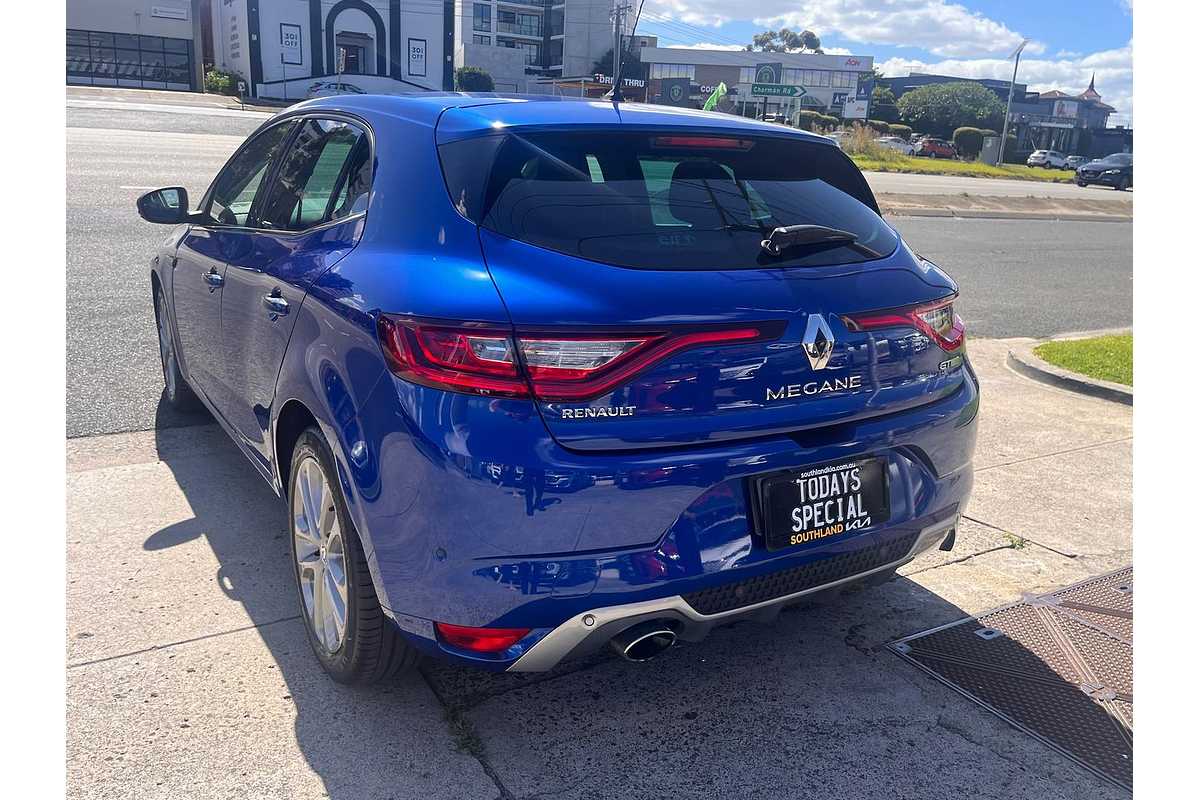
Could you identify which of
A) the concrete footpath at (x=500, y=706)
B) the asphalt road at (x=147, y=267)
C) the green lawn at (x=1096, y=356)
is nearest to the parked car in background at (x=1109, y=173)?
the asphalt road at (x=147, y=267)

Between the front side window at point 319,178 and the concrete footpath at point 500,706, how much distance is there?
132 centimetres

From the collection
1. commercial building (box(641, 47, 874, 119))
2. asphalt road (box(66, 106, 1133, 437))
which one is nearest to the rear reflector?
asphalt road (box(66, 106, 1133, 437))

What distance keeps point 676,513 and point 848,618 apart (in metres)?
1.44

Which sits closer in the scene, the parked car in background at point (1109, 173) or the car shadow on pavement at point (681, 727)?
the car shadow on pavement at point (681, 727)

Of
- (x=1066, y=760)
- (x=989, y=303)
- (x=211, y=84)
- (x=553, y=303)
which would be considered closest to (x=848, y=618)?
(x=1066, y=760)

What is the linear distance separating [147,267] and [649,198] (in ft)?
24.2

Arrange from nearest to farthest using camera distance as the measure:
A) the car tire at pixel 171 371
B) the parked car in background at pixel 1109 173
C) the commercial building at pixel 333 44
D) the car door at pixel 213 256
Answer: the car door at pixel 213 256 < the car tire at pixel 171 371 < the parked car in background at pixel 1109 173 < the commercial building at pixel 333 44

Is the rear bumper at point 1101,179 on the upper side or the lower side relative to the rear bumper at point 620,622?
upper

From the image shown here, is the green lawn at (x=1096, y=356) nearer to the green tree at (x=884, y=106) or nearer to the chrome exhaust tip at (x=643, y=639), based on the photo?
the chrome exhaust tip at (x=643, y=639)

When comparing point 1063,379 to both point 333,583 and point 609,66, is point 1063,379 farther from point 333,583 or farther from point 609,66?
point 609,66

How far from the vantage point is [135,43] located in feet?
191

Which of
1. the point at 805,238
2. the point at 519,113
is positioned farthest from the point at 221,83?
the point at 805,238

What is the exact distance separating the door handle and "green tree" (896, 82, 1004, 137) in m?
90.0

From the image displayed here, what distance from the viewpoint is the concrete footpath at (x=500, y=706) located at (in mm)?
2611
